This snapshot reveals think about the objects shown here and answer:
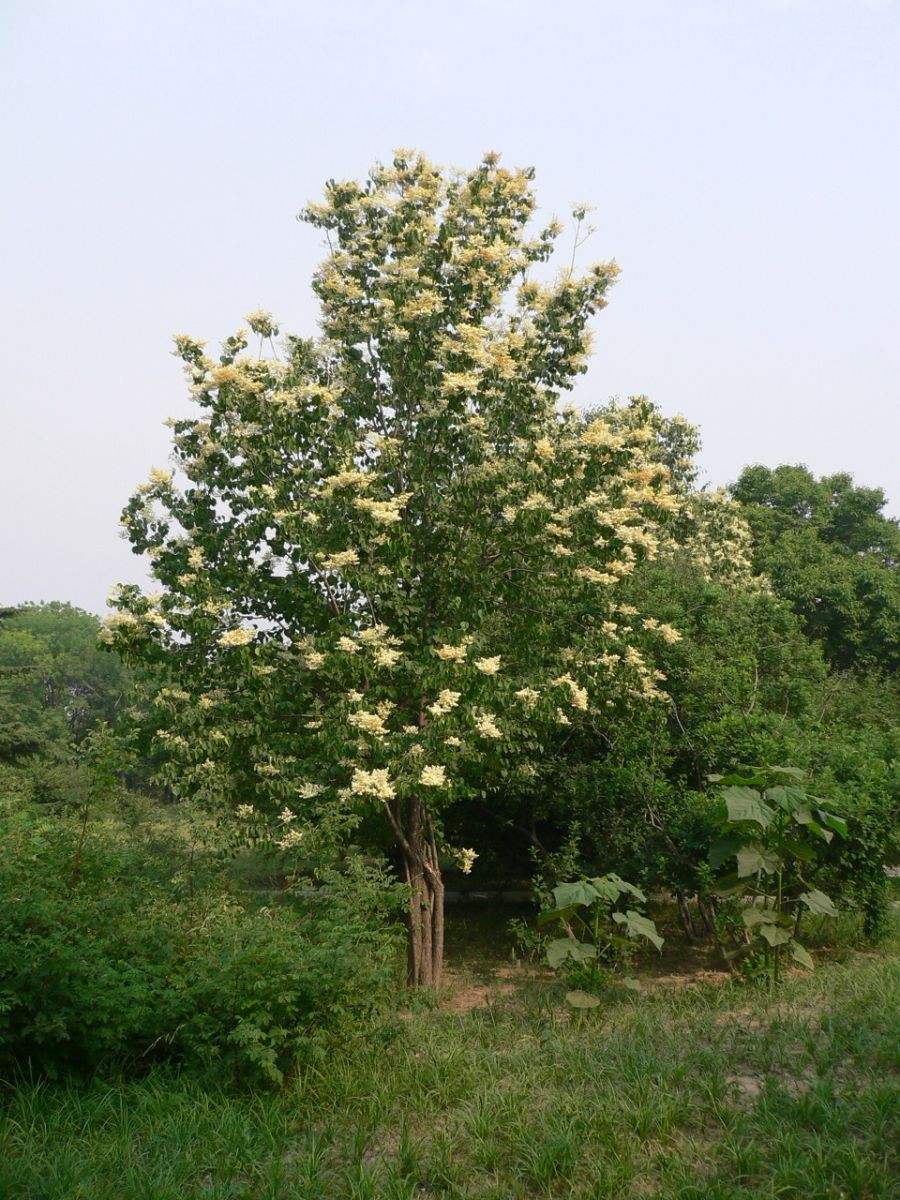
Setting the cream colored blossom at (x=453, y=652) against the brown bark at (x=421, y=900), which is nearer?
the cream colored blossom at (x=453, y=652)

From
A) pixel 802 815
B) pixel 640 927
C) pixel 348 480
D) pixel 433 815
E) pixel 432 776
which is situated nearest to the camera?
pixel 640 927

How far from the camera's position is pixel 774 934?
7645mm

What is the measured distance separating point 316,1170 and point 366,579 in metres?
4.27

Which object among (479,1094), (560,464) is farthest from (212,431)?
(479,1094)

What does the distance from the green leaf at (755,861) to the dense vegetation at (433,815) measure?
3cm

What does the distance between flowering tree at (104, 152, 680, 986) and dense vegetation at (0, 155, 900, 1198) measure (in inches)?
1.5

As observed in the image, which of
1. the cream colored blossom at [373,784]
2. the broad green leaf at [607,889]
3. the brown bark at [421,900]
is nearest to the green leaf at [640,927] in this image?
the broad green leaf at [607,889]

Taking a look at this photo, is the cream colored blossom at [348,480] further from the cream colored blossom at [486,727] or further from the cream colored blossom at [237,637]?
the cream colored blossom at [486,727]

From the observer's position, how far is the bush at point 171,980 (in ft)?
18.0

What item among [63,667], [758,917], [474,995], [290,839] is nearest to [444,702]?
[290,839]

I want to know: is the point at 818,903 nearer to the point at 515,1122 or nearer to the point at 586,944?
the point at 586,944

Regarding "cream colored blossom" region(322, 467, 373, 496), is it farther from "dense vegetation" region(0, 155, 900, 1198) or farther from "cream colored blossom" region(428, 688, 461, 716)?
"cream colored blossom" region(428, 688, 461, 716)

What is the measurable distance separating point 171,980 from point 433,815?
172 inches

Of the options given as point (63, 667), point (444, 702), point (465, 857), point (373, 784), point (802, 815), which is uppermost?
point (63, 667)
